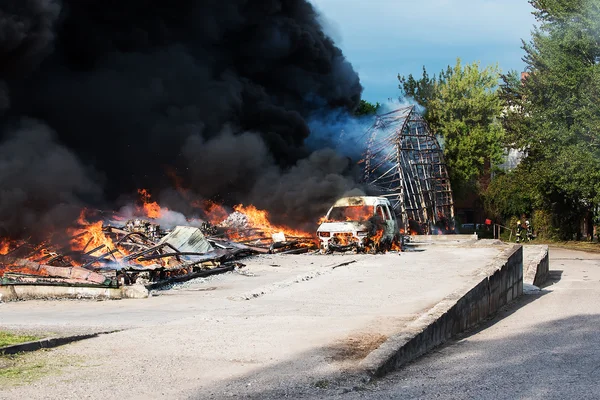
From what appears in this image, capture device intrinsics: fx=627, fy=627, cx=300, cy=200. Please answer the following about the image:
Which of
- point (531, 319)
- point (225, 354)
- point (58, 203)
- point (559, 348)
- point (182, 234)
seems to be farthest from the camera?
point (58, 203)

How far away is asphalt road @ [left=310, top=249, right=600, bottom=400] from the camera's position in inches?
200

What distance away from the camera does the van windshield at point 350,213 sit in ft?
64.6

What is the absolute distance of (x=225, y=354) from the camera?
6180 mm

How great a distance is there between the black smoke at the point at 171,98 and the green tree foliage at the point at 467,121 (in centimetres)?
1519

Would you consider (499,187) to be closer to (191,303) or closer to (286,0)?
(286,0)

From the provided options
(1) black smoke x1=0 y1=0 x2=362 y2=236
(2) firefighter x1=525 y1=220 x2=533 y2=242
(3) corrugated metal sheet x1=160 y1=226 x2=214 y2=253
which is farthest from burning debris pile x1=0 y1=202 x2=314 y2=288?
(2) firefighter x1=525 y1=220 x2=533 y2=242

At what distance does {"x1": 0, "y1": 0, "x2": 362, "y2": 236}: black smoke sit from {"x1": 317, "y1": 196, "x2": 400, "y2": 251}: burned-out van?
144 inches

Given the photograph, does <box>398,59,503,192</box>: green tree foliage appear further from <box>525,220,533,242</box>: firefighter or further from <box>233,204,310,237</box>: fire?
<box>233,204,310,237</box>: fire

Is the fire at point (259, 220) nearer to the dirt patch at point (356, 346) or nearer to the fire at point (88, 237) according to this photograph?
the fire at point (88, 237)

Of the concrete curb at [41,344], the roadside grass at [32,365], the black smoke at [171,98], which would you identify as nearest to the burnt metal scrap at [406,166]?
the black smoke at [171,98]

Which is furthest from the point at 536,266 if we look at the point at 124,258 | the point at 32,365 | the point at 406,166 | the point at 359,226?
the point at 406,166

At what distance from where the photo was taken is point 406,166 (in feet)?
106

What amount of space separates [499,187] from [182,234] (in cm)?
2860

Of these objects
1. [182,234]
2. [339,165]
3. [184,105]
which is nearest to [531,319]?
[182,234]
